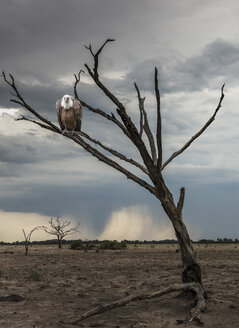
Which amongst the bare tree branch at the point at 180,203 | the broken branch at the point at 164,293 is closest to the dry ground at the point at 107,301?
the broken branch at the point at 164,293

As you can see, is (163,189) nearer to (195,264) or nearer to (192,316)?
(195,264)

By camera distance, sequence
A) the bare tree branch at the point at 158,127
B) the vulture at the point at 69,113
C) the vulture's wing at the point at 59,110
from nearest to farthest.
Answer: the bare tree branch at the point at 158,127 < the vulture at the point at 69,113 < the vulture's wing at the point at 59,110

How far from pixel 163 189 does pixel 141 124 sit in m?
1.55

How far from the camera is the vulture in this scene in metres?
7.61

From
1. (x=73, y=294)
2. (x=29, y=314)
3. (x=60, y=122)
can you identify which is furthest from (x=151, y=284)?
(x=60, y=122)

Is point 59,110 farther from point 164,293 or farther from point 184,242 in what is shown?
point 164,293

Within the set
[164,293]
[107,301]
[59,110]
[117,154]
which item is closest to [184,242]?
[164,293]

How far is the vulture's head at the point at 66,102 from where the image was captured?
7.64 m

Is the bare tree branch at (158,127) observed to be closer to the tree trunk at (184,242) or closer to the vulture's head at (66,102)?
the tree trunk at (184,242)

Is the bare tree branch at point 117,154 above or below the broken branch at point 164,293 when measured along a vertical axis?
above

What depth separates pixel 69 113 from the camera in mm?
7582

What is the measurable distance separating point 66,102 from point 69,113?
0.28 meters

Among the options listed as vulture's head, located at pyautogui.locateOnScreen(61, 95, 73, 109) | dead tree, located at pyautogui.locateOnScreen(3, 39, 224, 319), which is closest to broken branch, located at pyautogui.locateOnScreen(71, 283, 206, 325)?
dead tree, located at pyautogui.locateOnScreen(3, 39, 224, 319)

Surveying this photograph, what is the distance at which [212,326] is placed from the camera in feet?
21.5
